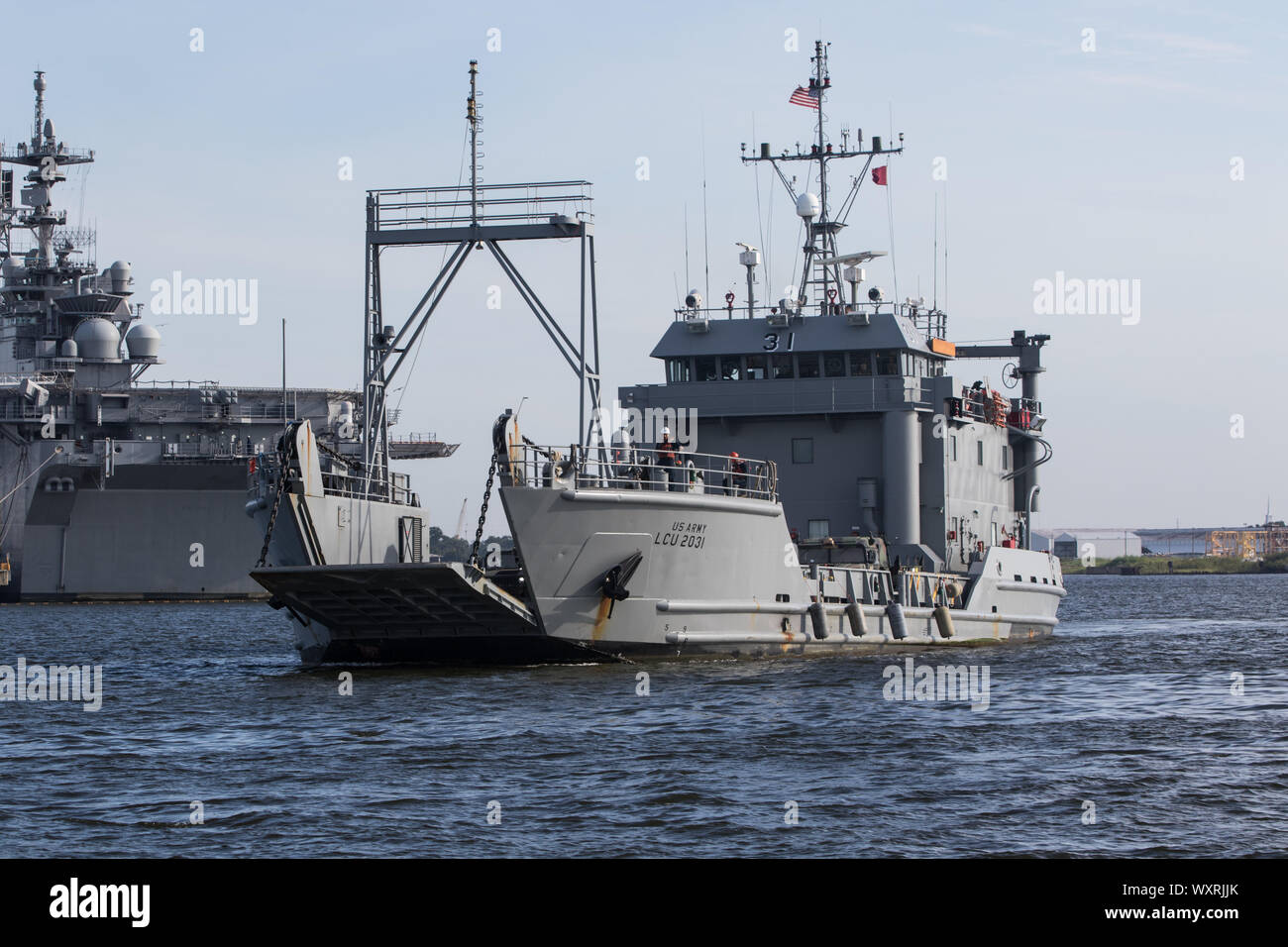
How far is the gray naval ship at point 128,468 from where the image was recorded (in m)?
63.8

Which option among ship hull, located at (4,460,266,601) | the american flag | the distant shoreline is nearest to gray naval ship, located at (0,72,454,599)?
ship hull, located at (4,460,266,601)

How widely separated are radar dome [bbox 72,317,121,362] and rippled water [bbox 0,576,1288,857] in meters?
50.1

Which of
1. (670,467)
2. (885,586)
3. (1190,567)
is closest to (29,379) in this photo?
(885,586)

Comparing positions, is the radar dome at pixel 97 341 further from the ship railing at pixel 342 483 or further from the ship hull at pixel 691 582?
the ship hull at pixel 691 582

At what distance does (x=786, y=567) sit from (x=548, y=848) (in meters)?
13.1

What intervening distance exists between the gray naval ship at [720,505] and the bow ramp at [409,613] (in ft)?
0.15

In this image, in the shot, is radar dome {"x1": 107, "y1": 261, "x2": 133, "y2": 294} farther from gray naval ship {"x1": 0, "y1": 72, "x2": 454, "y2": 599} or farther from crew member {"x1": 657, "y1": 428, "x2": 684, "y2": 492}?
crew member {"x1": 657, "y1": 428, "x2": 684, "y2": 492}

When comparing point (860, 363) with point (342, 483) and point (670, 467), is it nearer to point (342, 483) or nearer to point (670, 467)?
point (670, 467)

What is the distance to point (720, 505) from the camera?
850 inches

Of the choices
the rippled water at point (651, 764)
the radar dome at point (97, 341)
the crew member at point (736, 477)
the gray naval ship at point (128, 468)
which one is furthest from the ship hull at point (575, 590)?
the radar dome at point (97, 341)

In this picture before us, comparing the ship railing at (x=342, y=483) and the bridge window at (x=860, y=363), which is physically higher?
the bridge window at (x=860, y=363)

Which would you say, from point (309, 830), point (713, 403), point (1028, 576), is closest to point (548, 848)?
point (309, 830)

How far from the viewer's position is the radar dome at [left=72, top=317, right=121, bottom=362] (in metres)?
70.6

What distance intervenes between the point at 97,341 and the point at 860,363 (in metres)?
51.6
